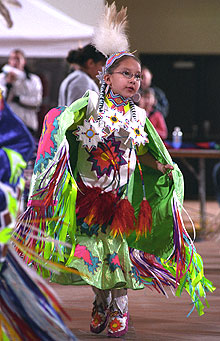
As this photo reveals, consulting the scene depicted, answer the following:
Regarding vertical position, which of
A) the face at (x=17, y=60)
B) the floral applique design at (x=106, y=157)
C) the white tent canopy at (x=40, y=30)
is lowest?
the floral applique design at (x=106, y=157)

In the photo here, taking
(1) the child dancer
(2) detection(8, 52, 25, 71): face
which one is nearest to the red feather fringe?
(1) the child dancer

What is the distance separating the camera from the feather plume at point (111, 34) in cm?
272

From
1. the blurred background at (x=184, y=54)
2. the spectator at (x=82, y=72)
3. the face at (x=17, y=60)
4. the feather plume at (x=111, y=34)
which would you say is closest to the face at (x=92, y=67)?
the spectator at (x=82, y=72)

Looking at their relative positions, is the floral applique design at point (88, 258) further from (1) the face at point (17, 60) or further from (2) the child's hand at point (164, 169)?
(1) the face at point (17, 60)

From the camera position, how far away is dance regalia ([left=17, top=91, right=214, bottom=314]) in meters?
2.37

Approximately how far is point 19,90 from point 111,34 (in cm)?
301

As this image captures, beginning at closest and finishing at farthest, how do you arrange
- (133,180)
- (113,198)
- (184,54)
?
(113,198)
(133,180)
(184,54)

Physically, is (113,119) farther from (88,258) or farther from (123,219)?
(88,258)

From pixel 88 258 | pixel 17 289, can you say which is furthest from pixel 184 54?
pixel 17 289

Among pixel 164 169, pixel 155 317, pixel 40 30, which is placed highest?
pixel 40 30

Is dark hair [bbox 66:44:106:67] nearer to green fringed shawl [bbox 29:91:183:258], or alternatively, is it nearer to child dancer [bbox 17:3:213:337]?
child dancer [bbox 17:3:213:337]

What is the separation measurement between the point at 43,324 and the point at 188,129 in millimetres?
7799

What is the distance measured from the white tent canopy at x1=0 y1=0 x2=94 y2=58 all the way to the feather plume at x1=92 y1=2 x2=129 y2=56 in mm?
3395

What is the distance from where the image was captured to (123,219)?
2516 mm
